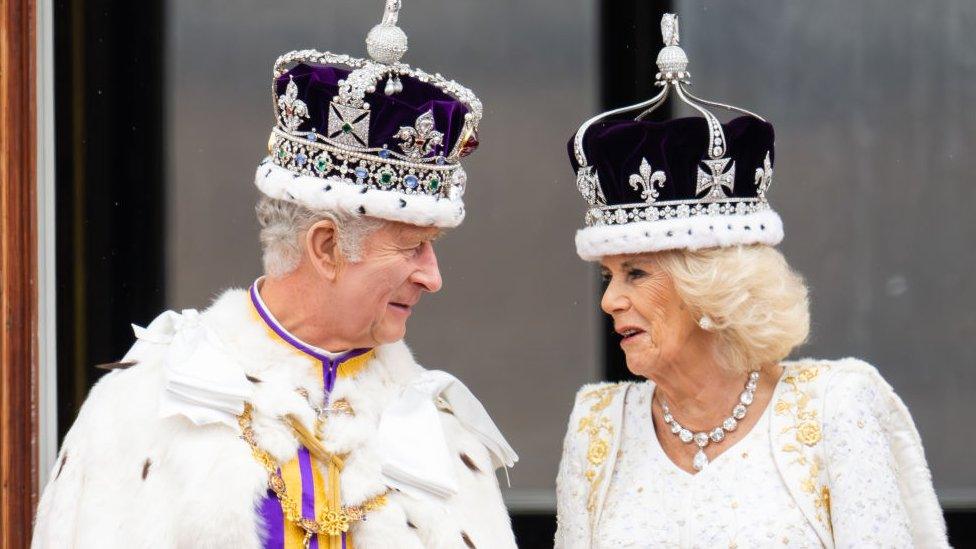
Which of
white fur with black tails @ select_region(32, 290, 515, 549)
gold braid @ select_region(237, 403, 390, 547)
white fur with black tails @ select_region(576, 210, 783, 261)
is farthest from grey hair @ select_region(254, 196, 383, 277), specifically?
white fur with black tails @ select_region(576, 210, 783, 261)

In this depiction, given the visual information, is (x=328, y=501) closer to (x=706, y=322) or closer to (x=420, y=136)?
(x=420, y=136)

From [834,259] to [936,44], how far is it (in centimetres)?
76

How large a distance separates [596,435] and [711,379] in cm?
30

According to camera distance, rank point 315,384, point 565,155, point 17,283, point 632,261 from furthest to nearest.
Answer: point 565,155 → point 17,283 → point 632,261 → point 315,384

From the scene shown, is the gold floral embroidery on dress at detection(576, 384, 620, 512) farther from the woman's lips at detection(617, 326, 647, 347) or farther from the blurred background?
the blurred background

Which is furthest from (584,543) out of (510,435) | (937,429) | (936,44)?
(936,44)

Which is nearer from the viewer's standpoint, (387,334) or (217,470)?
(217,470)

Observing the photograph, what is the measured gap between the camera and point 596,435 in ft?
10.8

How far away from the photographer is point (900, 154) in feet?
15.1

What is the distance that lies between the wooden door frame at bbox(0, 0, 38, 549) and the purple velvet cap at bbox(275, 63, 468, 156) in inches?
45.3

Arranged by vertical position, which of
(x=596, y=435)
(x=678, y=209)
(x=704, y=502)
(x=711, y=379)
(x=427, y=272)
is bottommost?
(x=704, y=502)

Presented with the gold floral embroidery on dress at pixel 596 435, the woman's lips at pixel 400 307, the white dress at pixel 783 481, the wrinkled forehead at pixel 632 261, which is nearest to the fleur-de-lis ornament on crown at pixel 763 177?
the wrinkled forehead at pixel 632 261

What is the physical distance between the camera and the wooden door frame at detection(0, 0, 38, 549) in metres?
3.81

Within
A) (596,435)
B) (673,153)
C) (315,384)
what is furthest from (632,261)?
(315,384)
